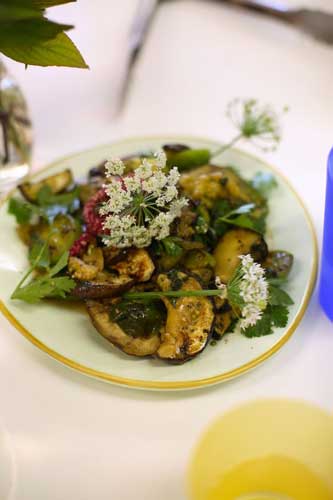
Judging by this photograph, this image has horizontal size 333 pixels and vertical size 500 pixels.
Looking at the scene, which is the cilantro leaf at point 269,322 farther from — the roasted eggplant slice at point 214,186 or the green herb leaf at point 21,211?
the green herb leaf at point 21,211

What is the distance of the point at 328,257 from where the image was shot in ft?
3.29

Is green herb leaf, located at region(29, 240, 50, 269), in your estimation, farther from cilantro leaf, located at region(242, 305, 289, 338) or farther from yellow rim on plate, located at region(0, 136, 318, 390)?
cilantro leaf, located at region(242, 305, 289, 338)

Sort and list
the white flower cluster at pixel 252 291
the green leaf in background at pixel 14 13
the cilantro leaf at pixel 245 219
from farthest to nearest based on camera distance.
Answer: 1. the cilantro leaf at pixel 245 219
2. the white flower cluster at pixel 252 291
3. the green leaf in background at pixel 14 13

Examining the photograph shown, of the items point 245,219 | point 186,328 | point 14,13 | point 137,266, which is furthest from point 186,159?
point 14,13

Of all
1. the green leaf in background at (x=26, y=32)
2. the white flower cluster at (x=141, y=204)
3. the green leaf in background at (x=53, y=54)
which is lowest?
the white flower cluster at (x=141, y=204)

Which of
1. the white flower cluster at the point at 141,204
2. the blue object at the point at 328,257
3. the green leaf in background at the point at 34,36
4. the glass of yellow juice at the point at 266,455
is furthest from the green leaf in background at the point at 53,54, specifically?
the glass of yellow juice at the point at 266,455

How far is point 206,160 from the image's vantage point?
4.05 ft

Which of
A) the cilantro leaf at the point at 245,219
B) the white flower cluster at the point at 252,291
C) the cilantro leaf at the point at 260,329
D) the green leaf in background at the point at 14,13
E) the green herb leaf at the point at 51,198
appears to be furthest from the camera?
the green herb leaf at the point at 51,198

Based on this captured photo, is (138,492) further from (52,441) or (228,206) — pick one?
(228,206)

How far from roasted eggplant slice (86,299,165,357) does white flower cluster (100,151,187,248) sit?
0.33ft

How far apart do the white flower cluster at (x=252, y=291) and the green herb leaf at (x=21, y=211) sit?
458 mm

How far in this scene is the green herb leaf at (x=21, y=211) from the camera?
1155 mm

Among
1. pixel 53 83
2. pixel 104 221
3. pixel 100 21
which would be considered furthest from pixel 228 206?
pixel 100 21

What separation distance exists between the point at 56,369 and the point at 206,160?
0.51m
